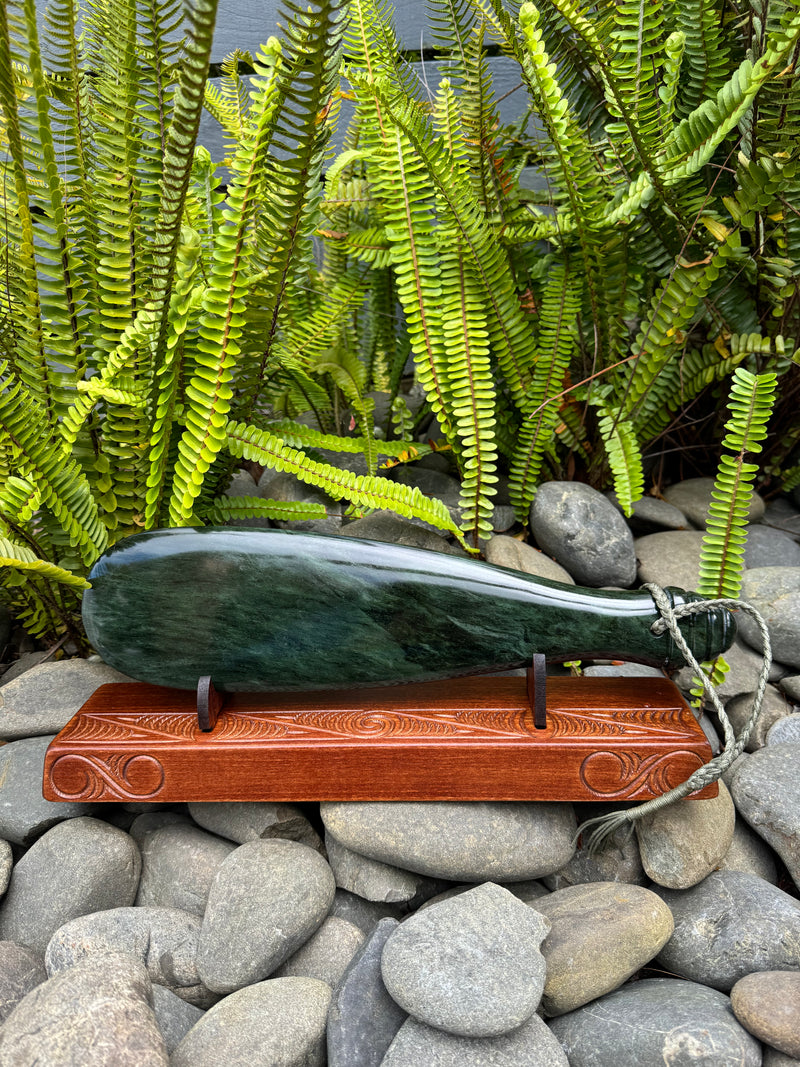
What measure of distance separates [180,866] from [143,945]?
13 centimetres

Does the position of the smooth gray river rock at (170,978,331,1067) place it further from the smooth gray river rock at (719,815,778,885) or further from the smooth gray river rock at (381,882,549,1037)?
the smooth gray river rock at (719,815,778,885)

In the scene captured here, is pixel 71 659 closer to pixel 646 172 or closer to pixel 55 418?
pixel 55 418

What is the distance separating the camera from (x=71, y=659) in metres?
1.43

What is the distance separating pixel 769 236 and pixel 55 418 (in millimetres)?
1422

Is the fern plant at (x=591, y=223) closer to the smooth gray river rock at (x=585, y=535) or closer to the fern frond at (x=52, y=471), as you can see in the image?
the smooth gray river rock at (x=585, y=535)

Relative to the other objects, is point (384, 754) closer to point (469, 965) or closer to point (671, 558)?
point (469, 965)

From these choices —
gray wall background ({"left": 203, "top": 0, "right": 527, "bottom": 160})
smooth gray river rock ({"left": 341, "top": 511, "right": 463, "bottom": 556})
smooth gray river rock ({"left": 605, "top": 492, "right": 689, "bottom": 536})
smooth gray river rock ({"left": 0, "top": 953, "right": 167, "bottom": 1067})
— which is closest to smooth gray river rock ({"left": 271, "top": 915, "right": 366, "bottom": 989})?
smooth gray river rock ({"left": 0, "top": 953, "right": 167, "bottom": 1067})

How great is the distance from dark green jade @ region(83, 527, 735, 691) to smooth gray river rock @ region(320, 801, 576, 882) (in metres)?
0.20

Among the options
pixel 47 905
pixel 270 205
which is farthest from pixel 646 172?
pixel 47 905

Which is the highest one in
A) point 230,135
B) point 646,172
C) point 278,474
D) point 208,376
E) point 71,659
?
point 230,135

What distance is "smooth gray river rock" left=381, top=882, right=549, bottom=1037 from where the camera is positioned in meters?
0.86

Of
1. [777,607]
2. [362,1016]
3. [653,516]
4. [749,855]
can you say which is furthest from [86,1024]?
[653,516]

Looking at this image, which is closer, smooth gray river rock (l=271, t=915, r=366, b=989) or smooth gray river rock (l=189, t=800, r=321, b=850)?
smooth gray river rock (l=271, t=915, r=366, b=989)

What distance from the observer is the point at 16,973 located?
1006 mm
